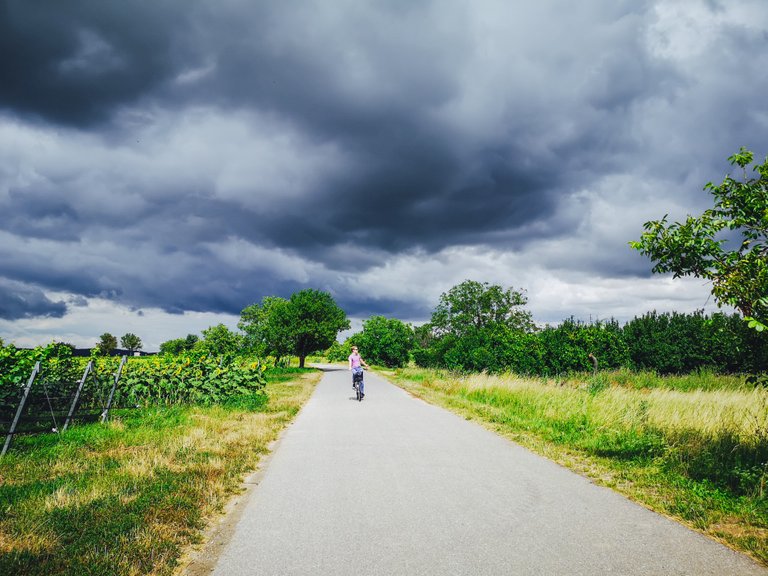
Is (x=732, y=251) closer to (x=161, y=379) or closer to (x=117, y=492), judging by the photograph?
(x=117, y=492)

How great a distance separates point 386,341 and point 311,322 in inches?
1214

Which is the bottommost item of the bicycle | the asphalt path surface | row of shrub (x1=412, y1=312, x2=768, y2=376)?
the asphalt path surface

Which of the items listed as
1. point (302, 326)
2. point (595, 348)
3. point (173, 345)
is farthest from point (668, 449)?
point (173, 345)

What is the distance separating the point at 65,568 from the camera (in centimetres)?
342

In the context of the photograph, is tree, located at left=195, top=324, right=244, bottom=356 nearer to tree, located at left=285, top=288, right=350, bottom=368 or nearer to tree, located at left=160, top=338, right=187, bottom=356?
tree, located at left=285, top=288, right=350, bottom=368

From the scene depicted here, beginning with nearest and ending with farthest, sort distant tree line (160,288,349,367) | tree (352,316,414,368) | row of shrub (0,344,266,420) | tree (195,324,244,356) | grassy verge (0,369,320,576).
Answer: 1. grassy verge (0,369,320,576)
2. row of shrub (0,344,266,420)
3. distant tree line (160,288,349,367)
4. tree (195,324,244,356)
5. tree (352,316,414,368)

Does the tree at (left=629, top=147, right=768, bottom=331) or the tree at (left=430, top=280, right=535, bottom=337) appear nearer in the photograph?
the tree at (left=629, top=147, right=768, bottom=331)

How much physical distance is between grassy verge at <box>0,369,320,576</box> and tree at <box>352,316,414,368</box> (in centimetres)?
7031

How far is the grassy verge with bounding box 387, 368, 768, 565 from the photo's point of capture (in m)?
4.68

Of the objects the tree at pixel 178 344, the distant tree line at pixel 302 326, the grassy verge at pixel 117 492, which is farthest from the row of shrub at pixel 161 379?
the tree at pixel 178 344

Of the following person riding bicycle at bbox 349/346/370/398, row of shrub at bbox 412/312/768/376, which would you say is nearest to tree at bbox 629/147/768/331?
person riding bicycle at bbox 349/346/370/398

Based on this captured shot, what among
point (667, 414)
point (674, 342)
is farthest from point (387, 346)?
point (667, 414)

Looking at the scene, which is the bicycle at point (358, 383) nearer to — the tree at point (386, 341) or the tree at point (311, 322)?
the tree at point (311, 322)

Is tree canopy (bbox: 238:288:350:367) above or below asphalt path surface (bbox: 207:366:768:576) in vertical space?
above
